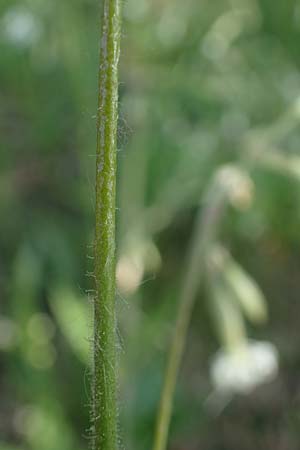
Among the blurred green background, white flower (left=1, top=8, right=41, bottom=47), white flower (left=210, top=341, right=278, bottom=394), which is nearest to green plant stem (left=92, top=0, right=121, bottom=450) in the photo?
the blurred green background

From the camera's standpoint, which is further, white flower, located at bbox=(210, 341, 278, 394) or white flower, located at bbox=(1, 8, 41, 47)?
white flower, located at bbox=(1, 8, 41, 47)

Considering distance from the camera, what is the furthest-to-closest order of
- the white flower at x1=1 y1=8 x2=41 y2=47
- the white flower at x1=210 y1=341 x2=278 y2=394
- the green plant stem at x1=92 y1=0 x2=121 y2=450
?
1. the white flower at x1=1 y1=8 x2=41 y2=47
2. the white flower at x1=210 y1=341 x2=278 y2=394
3. the green plant stem at x1=92 y1=0 x2=121 y2=450

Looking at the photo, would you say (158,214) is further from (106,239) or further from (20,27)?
(106,239)

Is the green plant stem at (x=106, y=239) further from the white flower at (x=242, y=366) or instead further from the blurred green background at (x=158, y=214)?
the white flower at (x=242, y=366)

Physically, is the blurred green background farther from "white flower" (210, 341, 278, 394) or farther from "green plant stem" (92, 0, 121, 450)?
"green plant stem" (92, 0, 121, 450)

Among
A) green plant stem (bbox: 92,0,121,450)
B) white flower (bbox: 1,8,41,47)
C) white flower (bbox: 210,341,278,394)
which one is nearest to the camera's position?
green plant stem (bbox: 92,0,121,450)

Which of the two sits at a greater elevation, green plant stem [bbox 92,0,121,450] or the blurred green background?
the blurred green background

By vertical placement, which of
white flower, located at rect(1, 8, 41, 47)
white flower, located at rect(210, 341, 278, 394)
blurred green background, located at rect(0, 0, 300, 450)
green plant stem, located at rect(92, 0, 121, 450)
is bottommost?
green plant stem, located at rect(92, 0, 121, 450)

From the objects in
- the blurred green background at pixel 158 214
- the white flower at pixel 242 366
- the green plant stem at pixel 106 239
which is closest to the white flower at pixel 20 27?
the blurred green background at pixel 158 214
